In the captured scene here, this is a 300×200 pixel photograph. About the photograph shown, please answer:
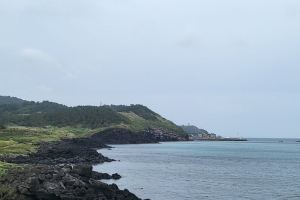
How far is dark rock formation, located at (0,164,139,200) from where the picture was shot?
35656mm

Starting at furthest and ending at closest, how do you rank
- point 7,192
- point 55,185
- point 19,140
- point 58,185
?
point 19,140 < point 58,185 < point 55,185 < point 7,192

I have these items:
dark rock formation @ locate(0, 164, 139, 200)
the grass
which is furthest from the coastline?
the grass

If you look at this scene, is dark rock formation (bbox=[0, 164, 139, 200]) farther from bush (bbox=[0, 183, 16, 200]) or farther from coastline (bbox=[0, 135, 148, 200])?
bush (bbox=[0, 183, 16, 200])

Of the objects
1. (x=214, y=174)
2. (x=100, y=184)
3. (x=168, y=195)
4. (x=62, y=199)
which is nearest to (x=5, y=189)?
(x=62, y=199)

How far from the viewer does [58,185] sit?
37.8 m

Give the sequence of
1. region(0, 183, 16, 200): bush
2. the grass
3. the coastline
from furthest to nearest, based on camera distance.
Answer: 1. the grass
2. the coastline
3. region(0, 183, 16, 200): bush

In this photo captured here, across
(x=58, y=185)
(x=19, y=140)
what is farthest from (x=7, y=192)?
(x=19, y=140)

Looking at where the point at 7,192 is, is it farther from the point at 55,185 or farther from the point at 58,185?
the point at 58,185

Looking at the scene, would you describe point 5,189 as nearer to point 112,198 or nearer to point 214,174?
point 112,198

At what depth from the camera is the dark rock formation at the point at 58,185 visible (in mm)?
35656

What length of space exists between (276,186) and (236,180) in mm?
8500

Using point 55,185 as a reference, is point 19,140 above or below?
above

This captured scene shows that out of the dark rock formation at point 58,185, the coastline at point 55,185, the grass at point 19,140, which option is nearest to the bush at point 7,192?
the coastline at point 55,185

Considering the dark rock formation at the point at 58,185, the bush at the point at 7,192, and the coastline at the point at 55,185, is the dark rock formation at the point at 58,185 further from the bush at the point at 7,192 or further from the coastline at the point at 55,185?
the bush at the point at 7,192
